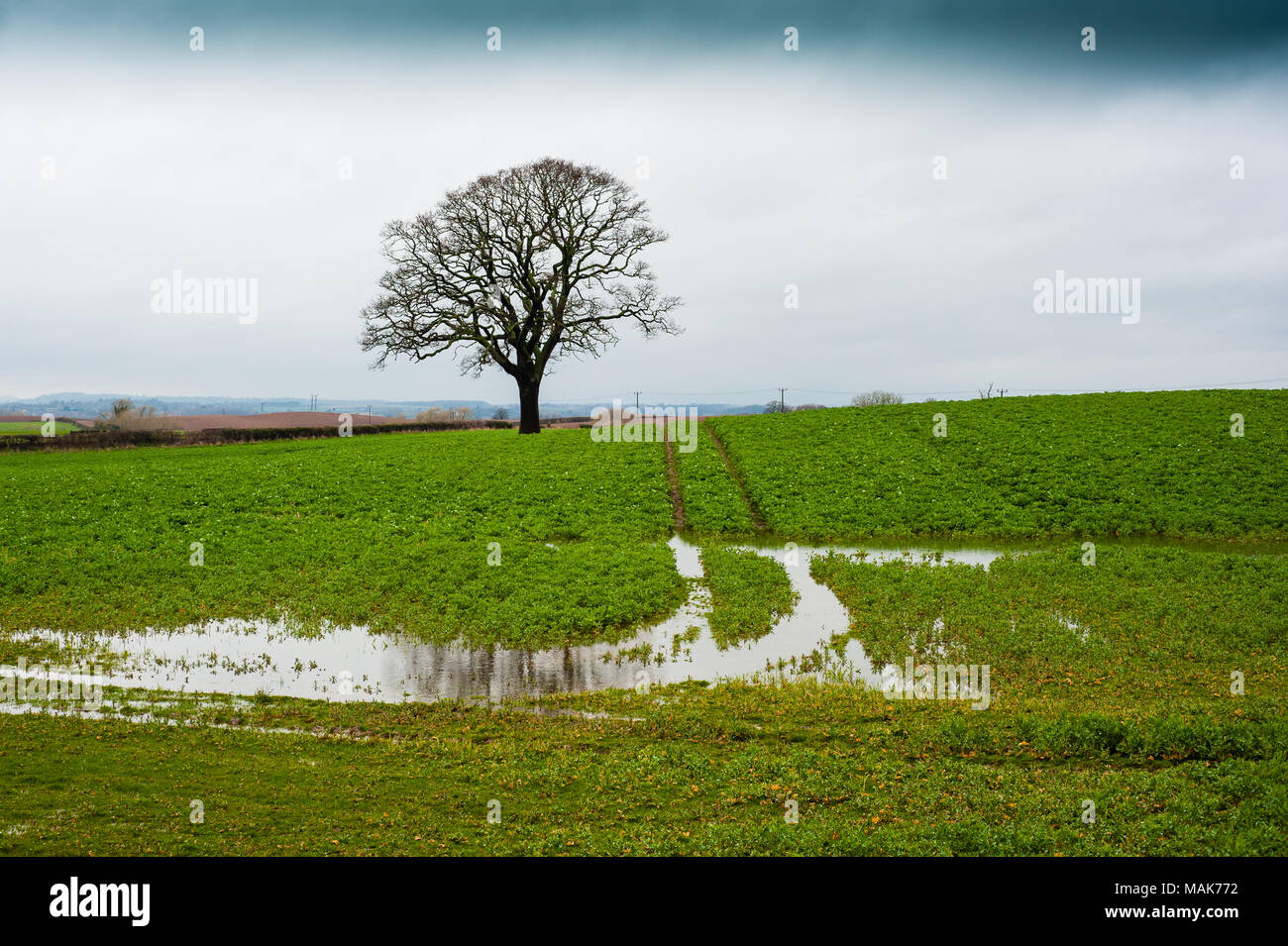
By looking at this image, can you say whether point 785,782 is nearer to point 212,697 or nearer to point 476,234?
point 212,697

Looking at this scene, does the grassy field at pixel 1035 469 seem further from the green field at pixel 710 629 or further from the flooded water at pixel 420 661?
the flooded water at pixel 420 661

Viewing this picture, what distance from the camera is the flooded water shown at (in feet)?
54.8

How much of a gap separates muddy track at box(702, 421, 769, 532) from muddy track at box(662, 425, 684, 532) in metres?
2.95

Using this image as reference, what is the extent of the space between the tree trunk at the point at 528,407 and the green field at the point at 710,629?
34.4ft

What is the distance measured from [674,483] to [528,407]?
22355mm

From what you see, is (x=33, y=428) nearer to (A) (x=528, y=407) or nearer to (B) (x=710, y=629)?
(A) (x=528, y=407)

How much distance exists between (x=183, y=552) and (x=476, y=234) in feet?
115

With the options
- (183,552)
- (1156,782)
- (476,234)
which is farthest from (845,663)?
(476,234)

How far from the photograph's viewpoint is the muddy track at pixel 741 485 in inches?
1324

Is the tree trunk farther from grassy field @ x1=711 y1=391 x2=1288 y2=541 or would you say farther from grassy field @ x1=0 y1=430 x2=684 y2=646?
grassy field @ x1=711 y1=391 x2=1288 y2=541

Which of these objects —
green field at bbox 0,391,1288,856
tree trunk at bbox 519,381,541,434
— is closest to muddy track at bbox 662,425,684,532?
green field at bbox 0,391,1288,856

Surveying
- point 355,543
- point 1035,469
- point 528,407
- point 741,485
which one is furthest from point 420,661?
point 528,407

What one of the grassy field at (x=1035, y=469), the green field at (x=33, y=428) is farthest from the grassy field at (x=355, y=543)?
the green field at (x=33, y=428)

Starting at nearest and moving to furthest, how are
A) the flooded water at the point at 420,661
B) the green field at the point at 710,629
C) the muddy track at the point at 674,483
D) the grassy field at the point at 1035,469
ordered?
the green field at the point at 710,629 → the flooded water at the point at 420,661 → the grassy field at the point at 1035,469 → the muddy track at the point at 674,483
